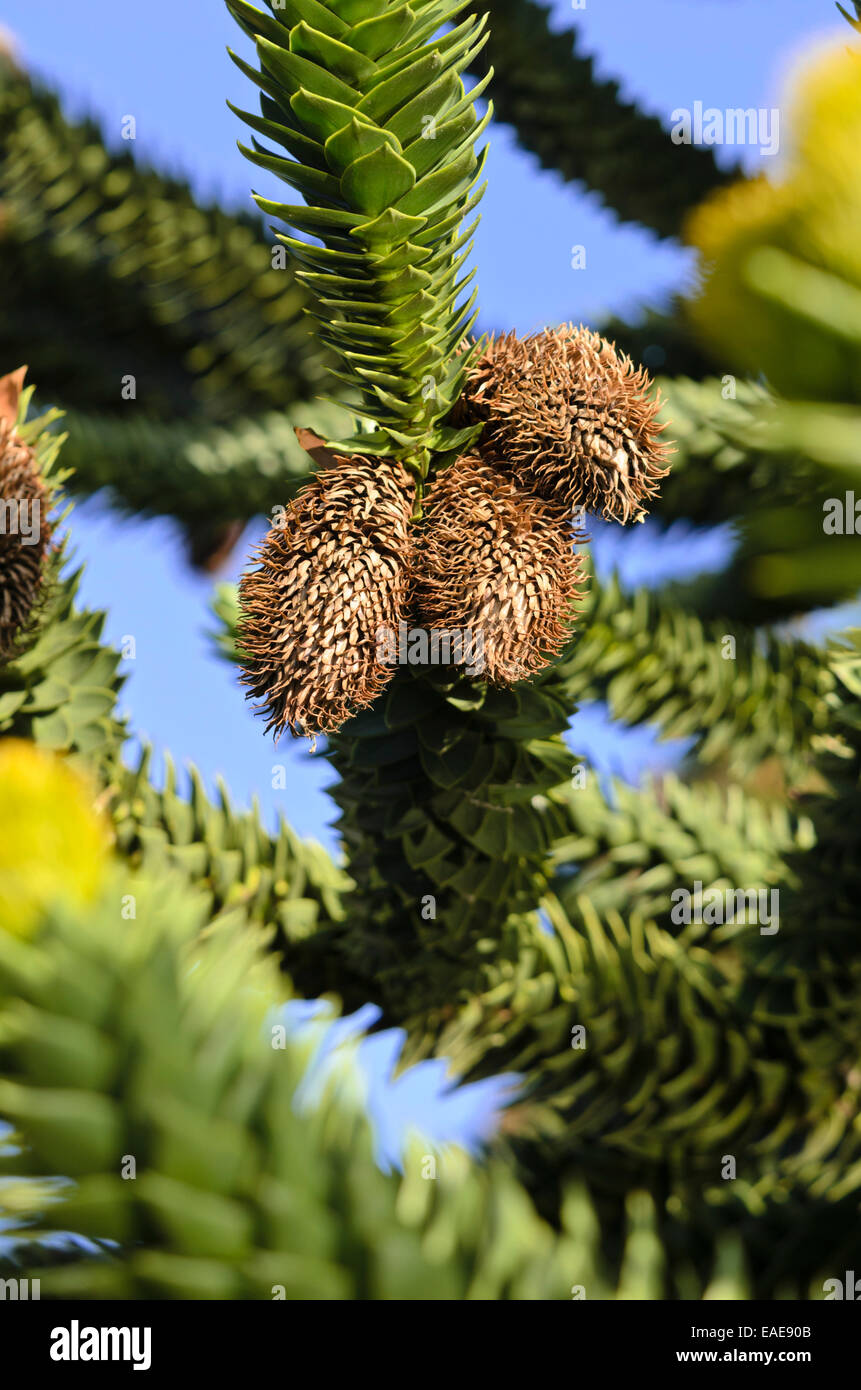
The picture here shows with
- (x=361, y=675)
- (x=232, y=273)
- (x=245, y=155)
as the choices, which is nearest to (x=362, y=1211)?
(x=361, y=675)

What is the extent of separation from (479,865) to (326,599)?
1.56ft

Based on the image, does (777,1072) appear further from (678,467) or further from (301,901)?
(678,467)

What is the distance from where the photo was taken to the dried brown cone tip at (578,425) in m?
0.88

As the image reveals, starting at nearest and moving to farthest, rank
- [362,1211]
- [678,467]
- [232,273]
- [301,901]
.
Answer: [362,1211]
[301,901]
[678,467]
[232,273]

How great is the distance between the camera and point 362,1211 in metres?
0.64

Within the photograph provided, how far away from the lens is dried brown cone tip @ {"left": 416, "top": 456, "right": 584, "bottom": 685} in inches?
32.6

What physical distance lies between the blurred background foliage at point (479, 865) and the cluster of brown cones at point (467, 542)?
10cm

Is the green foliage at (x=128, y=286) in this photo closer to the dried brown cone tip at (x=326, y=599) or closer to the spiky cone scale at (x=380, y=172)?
the spiky cone scale at (x=380, y=172)

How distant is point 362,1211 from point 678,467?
6.12 ft

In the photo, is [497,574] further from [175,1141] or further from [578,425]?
[175,1141]

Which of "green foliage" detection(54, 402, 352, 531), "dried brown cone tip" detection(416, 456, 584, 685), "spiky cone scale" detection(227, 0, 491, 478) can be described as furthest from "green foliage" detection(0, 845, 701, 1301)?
"green foliage" detection(54, 402, 352, 531)

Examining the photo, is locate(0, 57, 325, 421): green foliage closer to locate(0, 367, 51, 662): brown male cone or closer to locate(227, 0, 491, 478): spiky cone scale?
locate(0, 367, 51, 662): brown male cone

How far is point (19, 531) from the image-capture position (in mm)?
1092
